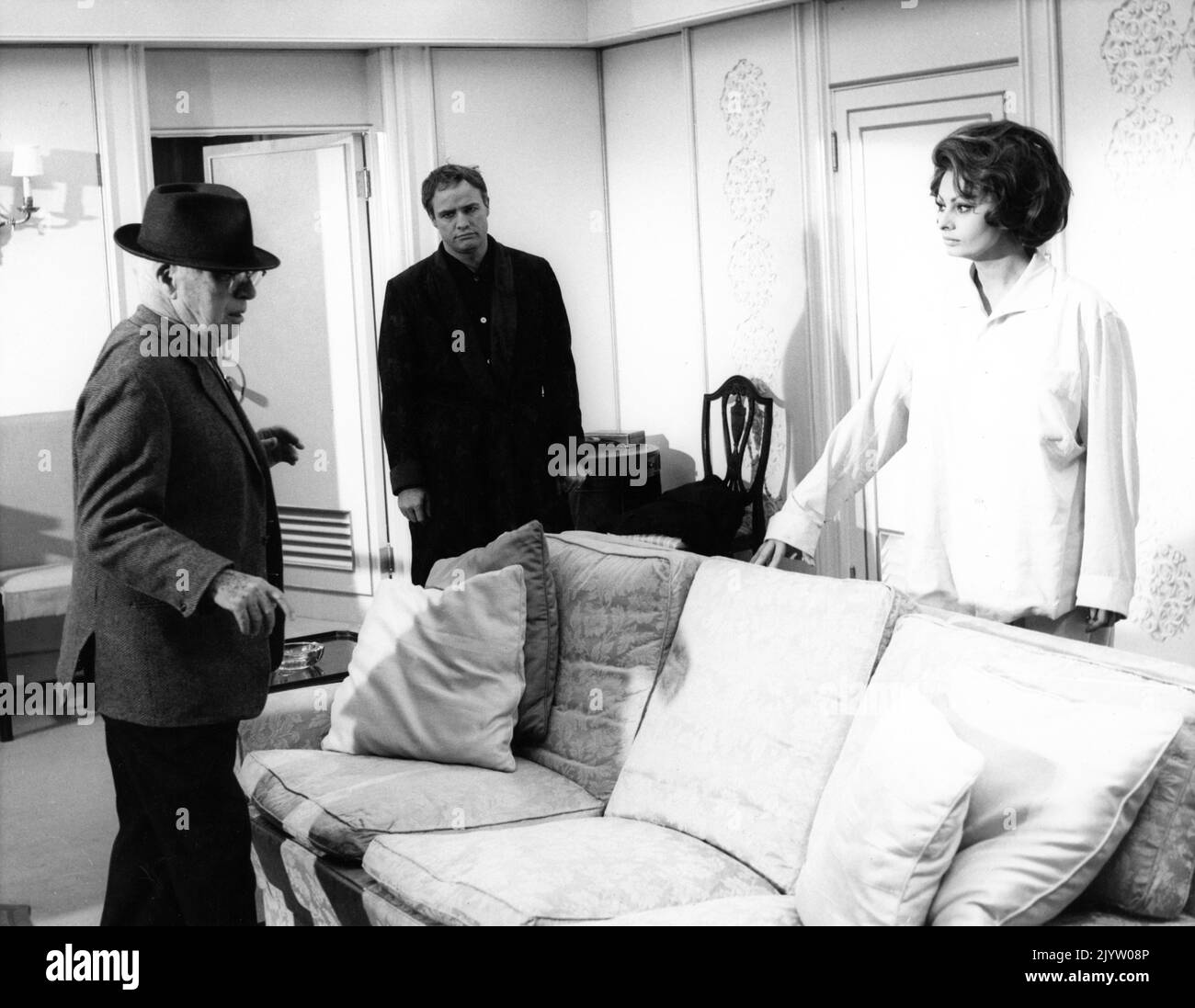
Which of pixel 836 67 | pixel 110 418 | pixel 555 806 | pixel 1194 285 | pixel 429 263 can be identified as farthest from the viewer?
pixel 836 67

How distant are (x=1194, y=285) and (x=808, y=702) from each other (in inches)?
86.0

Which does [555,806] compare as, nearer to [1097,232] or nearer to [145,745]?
[145,745]

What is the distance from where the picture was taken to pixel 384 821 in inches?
97.2

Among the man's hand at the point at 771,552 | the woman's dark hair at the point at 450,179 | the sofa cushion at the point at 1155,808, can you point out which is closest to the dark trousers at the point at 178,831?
the man's hand at the point at 771,552

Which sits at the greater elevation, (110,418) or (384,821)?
(110,418)

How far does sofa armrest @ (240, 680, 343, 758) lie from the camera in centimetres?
296

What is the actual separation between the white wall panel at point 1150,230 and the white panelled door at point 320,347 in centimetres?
274

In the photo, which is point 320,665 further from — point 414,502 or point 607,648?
point 607,648

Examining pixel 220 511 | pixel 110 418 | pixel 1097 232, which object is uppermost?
pixel 1097 232

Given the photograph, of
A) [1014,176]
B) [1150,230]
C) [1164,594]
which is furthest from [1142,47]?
[1014,176]

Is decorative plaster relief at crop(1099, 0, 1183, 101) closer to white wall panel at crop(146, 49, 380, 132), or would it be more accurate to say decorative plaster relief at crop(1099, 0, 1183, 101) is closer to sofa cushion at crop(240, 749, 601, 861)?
sofa cushion at crop(240, 749, 601, 861)

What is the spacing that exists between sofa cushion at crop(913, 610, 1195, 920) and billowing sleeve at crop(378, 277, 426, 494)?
2.50 meters

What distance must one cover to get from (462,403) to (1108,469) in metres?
2.26
